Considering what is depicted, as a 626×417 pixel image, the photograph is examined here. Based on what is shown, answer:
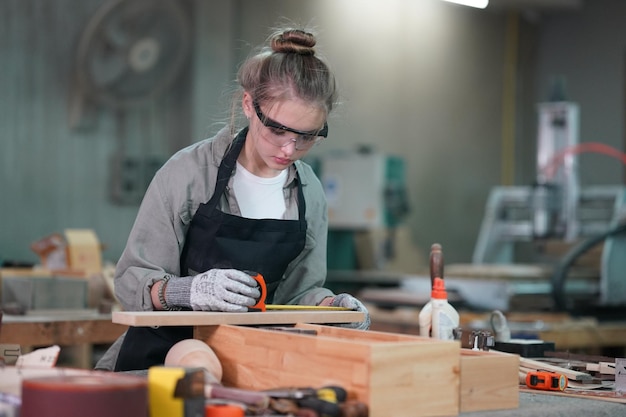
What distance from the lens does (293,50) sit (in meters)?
2.33

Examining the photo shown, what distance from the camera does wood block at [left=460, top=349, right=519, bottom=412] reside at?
176cm

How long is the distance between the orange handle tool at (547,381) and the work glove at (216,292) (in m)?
0.65

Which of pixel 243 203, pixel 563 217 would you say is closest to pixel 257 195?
pixel 243 203

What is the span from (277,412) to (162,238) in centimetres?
83

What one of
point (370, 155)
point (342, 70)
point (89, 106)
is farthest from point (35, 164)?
point (342, 70)

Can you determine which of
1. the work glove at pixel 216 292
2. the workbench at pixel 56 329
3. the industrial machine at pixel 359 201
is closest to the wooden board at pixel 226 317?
the work glove at pixel 216 292

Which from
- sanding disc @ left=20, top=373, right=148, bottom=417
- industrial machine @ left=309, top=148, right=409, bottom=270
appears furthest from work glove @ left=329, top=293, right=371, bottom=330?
industrial machine @ left=309, top=148, right=409, bottom=270

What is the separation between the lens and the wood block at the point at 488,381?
176 centimetres

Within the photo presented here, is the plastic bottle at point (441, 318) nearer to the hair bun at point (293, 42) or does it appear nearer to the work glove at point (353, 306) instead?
the work glove at point (353, 306)

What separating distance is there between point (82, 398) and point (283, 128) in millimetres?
1081

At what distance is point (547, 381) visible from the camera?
2.06m

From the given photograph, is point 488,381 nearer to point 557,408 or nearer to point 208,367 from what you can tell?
point 557,408

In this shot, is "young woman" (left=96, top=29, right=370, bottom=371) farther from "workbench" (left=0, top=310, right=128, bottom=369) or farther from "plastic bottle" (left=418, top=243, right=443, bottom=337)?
"workbench" (left=0, top=310, right=128, bottom=369)

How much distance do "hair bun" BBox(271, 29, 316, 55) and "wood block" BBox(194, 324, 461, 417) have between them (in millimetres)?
797
